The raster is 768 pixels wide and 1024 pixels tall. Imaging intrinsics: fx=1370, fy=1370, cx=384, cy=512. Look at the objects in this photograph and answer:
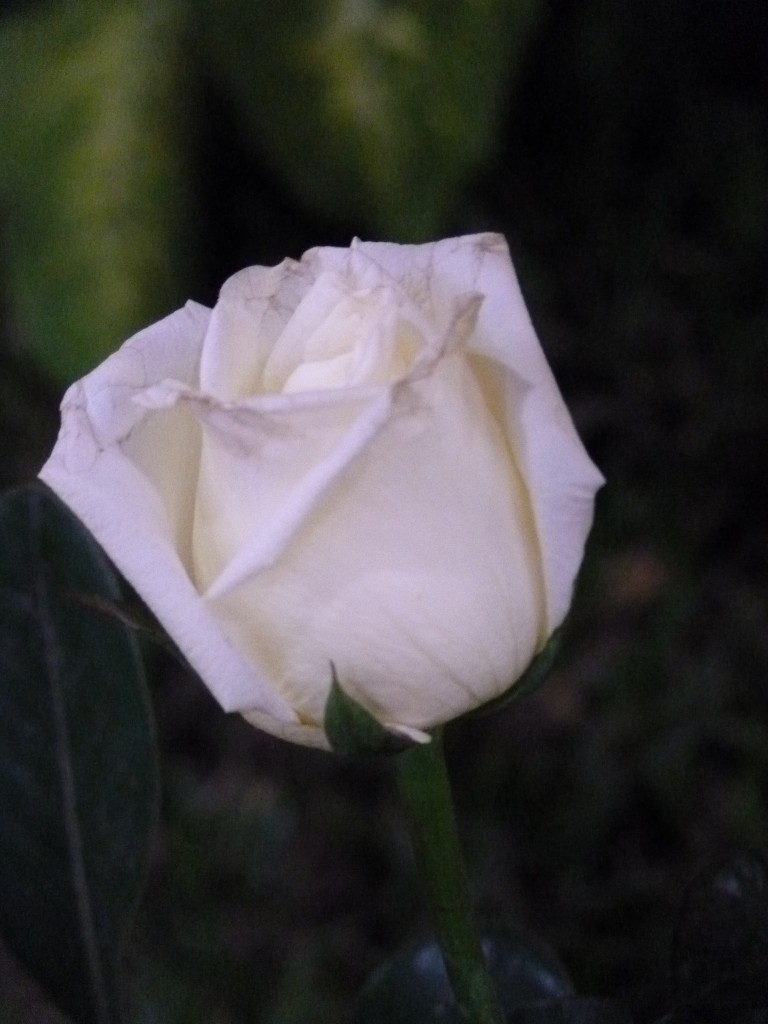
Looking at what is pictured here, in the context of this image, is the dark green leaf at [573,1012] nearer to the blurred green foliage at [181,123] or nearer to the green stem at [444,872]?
Result: the green stem at [444,872]

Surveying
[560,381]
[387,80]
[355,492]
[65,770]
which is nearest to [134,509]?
[355,492]

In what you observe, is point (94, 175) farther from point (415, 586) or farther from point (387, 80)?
point (415, 586)

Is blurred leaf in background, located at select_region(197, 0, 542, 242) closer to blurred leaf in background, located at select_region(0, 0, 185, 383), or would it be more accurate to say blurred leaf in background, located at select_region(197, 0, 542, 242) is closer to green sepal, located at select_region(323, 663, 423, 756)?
blurred leaf in background, located at select_region(0, 0, 185, 383)

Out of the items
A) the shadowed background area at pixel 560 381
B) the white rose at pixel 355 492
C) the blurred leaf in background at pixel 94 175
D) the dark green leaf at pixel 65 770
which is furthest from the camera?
the blurred leaf in background at pixel 94 175

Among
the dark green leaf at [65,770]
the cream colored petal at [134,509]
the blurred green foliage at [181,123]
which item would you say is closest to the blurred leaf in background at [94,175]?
the blurred green foliage at [181,123]

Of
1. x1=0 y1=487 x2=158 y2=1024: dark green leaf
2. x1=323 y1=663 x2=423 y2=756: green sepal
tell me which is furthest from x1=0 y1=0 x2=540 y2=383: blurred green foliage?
x1=323 y1=663 x2=423 y2=756: green sepal

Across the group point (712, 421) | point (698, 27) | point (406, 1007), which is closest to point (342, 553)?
point (406, 1007)

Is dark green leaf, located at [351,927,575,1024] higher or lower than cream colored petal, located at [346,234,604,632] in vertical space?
lower
